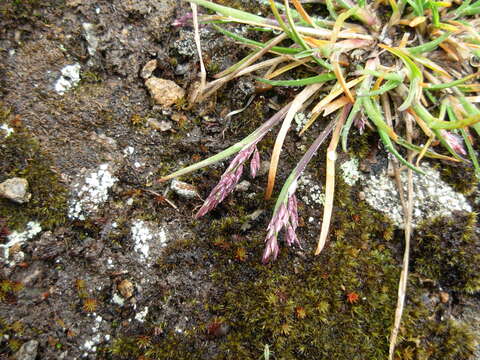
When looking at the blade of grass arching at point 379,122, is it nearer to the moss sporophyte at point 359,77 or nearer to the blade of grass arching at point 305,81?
the moss sporophyte at point 359,77

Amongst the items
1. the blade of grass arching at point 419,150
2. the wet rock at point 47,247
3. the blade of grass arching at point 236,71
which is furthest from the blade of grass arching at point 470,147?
the wet rock at point 47,247

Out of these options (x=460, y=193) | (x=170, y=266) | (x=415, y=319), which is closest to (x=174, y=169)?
(x=170, y=266)

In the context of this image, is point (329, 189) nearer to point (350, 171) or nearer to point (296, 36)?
point (350, 171)

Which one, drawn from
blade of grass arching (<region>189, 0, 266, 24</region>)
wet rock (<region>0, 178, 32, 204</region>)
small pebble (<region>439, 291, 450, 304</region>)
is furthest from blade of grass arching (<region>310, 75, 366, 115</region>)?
wet rock (<region>0, 178, 32, 204</region>)

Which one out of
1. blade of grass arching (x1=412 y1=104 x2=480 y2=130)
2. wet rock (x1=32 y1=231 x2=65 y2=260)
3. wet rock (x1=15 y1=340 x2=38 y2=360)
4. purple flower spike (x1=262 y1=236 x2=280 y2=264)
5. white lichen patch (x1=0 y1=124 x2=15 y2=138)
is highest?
blade of grass arching (x1=412 y1=104 x2=480 y2=130)

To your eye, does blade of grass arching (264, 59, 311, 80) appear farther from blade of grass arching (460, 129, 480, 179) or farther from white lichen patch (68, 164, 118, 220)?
white lichen patch (68, 164, 118, 220)

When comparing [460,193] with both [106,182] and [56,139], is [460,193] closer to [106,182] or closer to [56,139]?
[106,182]
